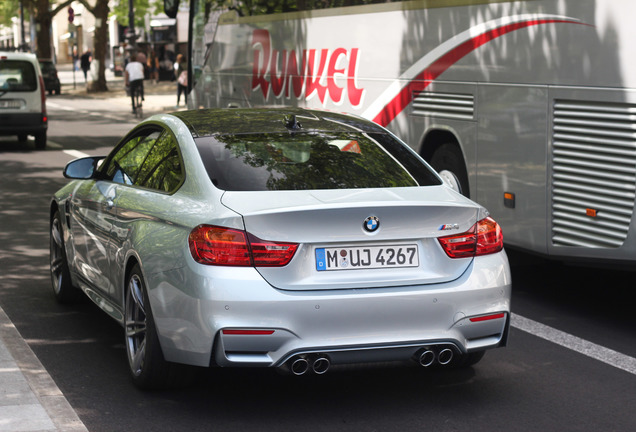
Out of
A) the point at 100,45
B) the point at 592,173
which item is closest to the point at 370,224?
the point at 592,173

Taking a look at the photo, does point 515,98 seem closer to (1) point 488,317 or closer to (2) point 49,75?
(1) point 488,317

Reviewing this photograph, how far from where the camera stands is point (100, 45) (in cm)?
4894

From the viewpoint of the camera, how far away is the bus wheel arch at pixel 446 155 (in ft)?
31.0

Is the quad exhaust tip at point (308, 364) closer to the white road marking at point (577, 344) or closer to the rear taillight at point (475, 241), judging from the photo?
the rear taillight at point (475, 241)

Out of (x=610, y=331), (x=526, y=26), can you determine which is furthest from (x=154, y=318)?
(x=526, y=26)

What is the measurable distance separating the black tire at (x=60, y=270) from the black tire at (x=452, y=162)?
3.22m

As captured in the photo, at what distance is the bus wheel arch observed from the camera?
31.0 ft

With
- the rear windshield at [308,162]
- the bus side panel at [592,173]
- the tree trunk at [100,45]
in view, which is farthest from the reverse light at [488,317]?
the tree trunk at [100,45]

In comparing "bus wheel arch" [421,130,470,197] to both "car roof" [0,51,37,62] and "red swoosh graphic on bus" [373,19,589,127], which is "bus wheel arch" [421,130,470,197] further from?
"car roof" [0,51,37,62]

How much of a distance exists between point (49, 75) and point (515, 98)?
42095mm

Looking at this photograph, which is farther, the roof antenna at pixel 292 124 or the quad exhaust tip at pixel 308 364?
the roof antenna at pixel 292 124

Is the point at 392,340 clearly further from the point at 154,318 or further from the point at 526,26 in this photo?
the point at 526,26

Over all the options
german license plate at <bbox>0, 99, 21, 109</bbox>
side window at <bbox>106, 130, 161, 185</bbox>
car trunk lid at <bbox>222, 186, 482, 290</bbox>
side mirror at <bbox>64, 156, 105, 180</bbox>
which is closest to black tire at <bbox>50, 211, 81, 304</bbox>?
side mirror at <bbox>64, 156, 105, 180</bbox>

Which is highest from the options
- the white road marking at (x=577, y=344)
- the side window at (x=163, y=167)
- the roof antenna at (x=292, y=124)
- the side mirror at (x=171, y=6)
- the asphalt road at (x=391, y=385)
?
the side mirror at (x=171, y=6)
